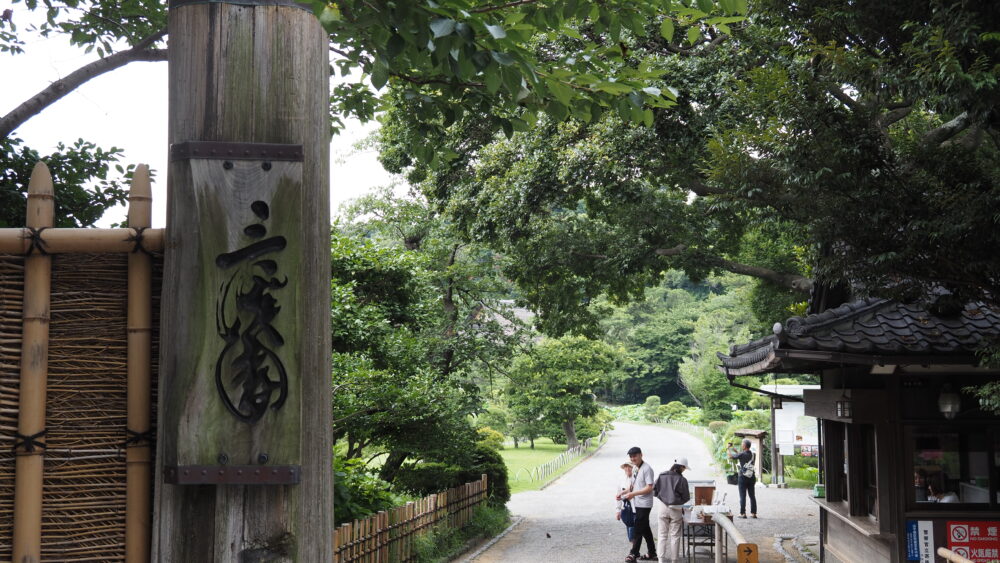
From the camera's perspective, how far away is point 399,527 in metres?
11.4

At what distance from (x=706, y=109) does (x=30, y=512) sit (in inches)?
423

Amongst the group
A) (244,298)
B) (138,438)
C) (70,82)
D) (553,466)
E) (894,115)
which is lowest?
(553,466)

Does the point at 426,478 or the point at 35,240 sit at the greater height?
the point at 35,240

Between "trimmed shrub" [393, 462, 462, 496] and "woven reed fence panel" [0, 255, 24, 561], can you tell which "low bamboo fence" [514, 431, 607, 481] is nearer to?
"trimmed shrub" [393, 462, 462, 496]

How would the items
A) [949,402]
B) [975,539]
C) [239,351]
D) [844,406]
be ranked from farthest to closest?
[844,406] → [975,539] → [949,402] → [239,351]

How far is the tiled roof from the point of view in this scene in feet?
24.8

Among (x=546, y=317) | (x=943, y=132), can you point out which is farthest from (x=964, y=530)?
(x=546, y=317)

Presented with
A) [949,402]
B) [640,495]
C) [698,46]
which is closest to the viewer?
[949,402]

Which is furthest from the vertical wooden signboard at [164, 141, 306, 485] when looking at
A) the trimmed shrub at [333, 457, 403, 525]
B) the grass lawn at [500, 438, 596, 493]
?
the grass lawn at [500, 438, 596, 493]

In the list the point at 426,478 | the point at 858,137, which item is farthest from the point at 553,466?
the point at 858,137

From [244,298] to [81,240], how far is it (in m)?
0.66

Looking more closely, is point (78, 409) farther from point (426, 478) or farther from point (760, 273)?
point (760, 273)

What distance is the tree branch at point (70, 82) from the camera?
18.2ft

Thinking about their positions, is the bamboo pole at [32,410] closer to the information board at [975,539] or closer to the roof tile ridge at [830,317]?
the roof tile ridge at [830,317]
